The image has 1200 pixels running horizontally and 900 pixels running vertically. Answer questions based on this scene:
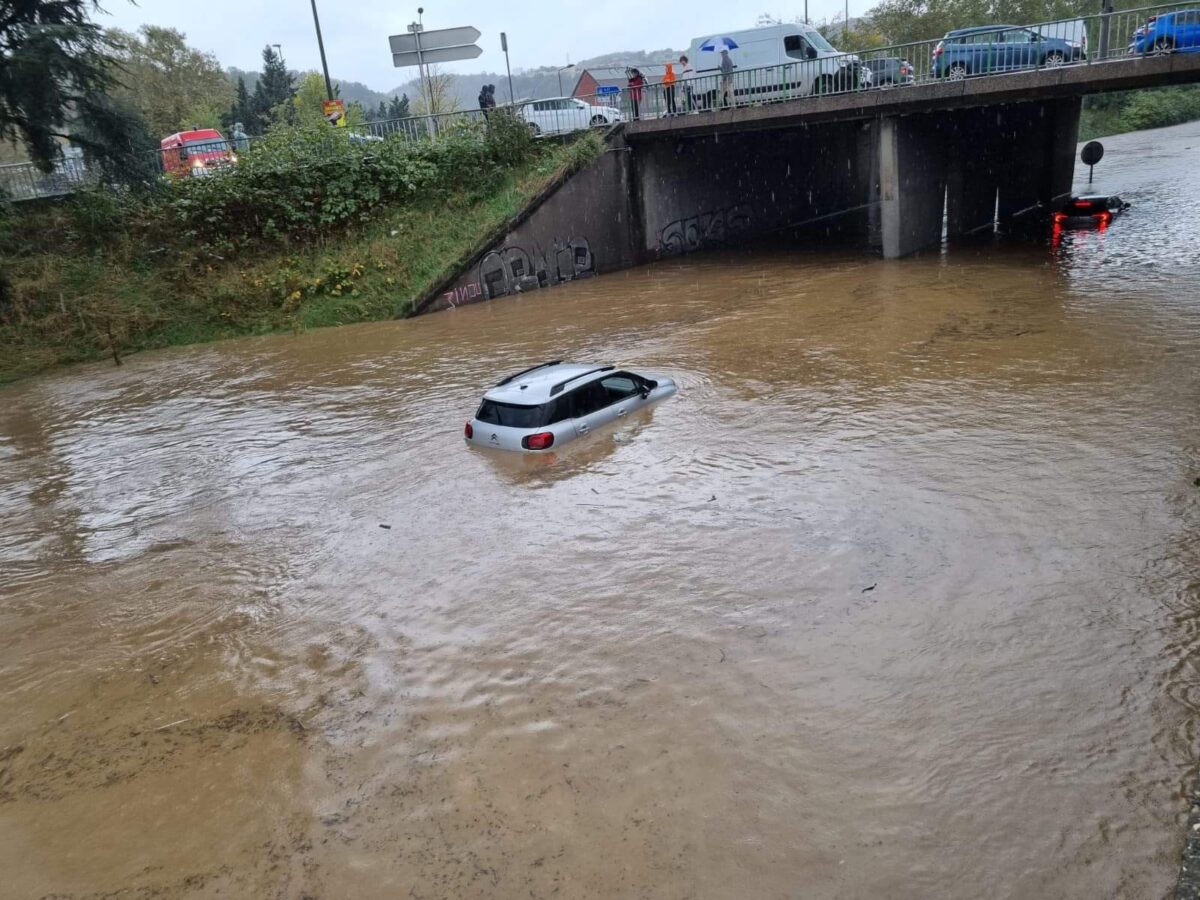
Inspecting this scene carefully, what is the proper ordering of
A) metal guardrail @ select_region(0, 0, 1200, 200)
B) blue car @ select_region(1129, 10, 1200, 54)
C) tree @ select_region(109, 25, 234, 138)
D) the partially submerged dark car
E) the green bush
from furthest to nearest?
tree @ select_region(109, 25, 234, 138)
the partially submerged dark car
the green bush
metal guardrail @ select_region(0, 0, 1200, 200)
blue car @ select_region(1129, 10, 1200, 54)

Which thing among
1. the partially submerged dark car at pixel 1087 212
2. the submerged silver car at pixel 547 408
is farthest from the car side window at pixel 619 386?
the partially submerged dark car at pixel 1087 212

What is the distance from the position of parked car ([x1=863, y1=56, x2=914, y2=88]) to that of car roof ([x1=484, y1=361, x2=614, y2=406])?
49.1 feet

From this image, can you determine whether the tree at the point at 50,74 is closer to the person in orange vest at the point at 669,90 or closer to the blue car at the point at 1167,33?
the person in orange vest at the point at 669,90

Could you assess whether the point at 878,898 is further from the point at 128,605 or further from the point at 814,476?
the point at 128,605

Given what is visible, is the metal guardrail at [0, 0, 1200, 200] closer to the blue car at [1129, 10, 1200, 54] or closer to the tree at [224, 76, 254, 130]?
the blue car at [1129, 10, 1200, 54]

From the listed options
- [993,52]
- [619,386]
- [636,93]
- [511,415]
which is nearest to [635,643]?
[511,415]

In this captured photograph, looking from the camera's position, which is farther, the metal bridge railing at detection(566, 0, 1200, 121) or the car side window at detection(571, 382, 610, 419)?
the metal bridge railing at detection(566, 0, 1200, 121)

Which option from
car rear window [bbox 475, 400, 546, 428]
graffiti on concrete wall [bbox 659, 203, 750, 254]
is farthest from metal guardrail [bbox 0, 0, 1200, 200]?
car rear window [bbox 475, 400, 546, 428]

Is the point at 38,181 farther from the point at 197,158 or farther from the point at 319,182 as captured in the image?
the point at 319,182

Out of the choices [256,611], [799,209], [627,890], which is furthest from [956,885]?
[799,209]

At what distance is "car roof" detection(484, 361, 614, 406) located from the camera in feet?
37.4

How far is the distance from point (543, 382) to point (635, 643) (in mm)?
5058

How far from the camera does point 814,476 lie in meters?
10.5

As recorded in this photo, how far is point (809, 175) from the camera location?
3712cm
